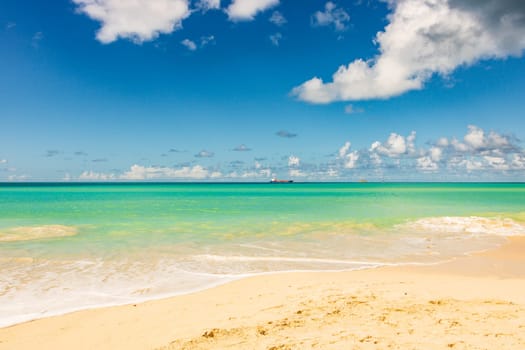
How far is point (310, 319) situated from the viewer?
6.34m

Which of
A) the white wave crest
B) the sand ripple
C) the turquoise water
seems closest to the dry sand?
the turquoise water

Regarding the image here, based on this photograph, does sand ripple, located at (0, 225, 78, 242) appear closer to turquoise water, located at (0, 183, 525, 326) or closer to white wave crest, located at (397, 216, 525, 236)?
turquoise water, located at (0, 183, 525, 326)

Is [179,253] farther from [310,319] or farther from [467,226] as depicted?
[467,226]

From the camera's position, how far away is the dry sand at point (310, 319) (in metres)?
5.32

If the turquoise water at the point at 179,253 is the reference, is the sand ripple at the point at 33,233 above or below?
above

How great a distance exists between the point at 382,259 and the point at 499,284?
4.42 metres

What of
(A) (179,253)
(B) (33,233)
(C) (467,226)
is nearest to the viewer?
(A) (179,253)

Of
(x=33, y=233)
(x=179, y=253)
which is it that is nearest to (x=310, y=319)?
(x=179, y=253)

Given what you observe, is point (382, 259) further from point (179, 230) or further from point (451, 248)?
point (179, 230)

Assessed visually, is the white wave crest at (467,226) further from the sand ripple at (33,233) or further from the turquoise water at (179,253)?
the sand ripple at (33,233)

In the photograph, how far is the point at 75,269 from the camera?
36.7ft

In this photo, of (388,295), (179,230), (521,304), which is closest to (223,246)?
(179,230)

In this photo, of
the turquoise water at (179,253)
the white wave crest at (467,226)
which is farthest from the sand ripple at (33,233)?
the white wave crest at (467,226)

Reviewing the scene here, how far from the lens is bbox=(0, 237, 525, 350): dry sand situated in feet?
17.5
